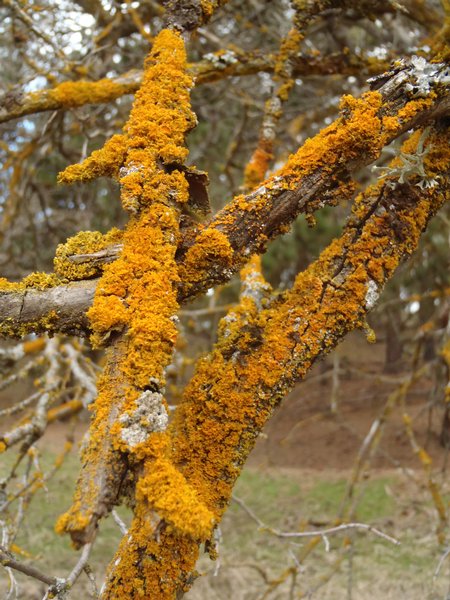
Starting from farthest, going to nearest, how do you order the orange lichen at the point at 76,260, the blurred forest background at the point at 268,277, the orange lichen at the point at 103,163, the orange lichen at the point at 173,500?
1. the blurred forest background at the point at 268,277
2. the orange lichen at the point at 103,163
3. the orange lichen at the point at 76,260
4. the orange lichen at the point at 173,500

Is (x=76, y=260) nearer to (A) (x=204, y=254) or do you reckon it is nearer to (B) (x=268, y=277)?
(A) (x=204, y=254)

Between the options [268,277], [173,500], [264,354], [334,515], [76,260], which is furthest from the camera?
[268,277]

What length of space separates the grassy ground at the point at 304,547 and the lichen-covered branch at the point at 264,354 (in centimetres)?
225

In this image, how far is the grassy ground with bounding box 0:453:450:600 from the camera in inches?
166

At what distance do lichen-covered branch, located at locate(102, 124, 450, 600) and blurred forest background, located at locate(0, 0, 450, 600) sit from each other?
0.47ft

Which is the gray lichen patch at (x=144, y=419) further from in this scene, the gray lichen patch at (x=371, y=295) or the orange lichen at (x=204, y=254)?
the gray lichen patch at (x=371, y=295)

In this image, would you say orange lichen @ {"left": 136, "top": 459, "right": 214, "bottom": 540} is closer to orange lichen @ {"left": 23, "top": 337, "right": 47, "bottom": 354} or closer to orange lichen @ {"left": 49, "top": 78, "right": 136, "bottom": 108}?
orange lichen @ {"left": 49, "top": 78, "right": 136, "bottom": 108}

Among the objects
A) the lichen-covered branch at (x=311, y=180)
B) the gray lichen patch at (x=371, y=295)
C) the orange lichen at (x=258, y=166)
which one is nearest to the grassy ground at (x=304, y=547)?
the orange lichen at (x=258, y=166)

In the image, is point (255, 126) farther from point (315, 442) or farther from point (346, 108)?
point (346, 108)

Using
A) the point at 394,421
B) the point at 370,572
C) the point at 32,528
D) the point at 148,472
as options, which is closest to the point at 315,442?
the point at 394,421

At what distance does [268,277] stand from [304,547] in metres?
5.07

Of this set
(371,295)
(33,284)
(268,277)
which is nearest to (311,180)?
(371,295)

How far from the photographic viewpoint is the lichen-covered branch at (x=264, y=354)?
→ 1.20m

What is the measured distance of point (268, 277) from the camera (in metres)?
8.30
